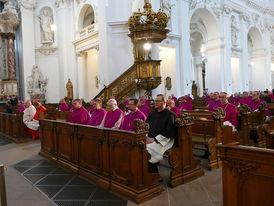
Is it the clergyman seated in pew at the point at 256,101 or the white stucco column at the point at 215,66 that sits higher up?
the white stucco column at the point at 215,66

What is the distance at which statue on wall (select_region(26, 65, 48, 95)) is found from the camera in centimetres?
1772

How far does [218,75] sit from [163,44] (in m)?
7.78

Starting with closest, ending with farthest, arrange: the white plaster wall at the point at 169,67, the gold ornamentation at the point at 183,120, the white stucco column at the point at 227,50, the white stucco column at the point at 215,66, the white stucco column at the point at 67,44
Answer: the gold ornamentation at the point at 183,120
the white plaster wall at the point at 169,67
the white stucco column at the point at 67,44
the white stucco column at the point at 215,66
the white stucco column at the point at 227,50

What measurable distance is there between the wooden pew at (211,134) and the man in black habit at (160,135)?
1110mm

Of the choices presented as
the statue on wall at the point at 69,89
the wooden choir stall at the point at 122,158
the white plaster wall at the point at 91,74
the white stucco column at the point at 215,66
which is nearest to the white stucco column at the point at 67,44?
the statue on wall at the point at 69,89

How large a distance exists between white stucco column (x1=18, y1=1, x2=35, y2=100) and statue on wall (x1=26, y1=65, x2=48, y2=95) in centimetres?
30

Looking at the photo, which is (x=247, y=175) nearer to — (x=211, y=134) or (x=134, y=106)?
(x=134, y=106)

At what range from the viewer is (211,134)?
5336mm

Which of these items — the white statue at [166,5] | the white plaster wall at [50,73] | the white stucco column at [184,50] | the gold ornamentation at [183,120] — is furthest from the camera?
the white plaster wall at [50,73]

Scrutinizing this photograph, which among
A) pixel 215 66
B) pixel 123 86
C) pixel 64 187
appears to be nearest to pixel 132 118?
pixel 64 187

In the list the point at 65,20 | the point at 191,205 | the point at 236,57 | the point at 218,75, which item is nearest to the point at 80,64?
the point at 65,20

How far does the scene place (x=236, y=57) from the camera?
2253 cm

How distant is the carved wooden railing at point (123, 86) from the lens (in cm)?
1217

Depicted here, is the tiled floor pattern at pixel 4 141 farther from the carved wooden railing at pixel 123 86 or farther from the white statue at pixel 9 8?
the white statue at pixel 9 8
